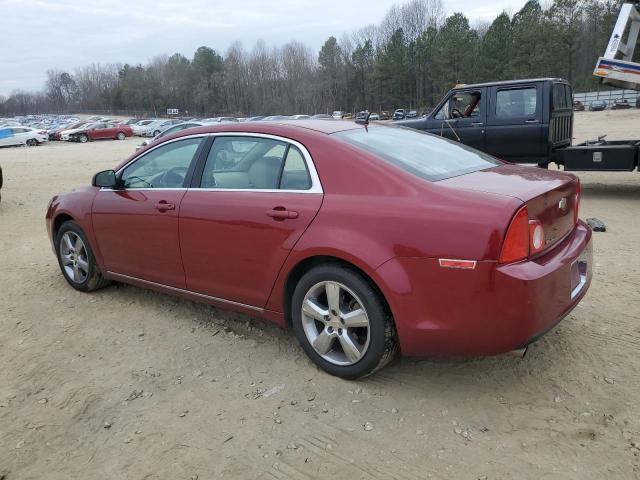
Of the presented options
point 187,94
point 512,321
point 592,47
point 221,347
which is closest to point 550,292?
point 512,321

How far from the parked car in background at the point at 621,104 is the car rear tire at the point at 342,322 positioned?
52.1 meters

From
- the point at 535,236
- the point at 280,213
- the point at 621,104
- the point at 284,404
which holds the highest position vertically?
the point at 280,213

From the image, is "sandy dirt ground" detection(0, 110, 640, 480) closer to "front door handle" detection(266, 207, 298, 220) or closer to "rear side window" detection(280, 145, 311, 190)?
"front door handle" detection(266, 207, 298, 220)

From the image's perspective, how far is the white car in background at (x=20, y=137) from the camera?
35.1 meters

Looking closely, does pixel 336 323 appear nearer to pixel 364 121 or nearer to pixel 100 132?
pixel 364 121

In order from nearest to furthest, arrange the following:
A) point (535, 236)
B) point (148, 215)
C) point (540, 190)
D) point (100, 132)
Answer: point (535, 236) → point (540, 190) → point (148, 215) → point (100, 132)

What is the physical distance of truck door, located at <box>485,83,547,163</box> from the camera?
9.11 m

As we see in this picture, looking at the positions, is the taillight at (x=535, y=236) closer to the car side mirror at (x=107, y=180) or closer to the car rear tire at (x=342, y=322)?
the car rear tire at (x=342, y=322)

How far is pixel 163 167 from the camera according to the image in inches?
166

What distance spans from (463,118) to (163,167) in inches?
271

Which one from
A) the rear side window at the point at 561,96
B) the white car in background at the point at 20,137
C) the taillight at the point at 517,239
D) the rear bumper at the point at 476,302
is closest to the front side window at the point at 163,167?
the rear bumper at the point at 476,302

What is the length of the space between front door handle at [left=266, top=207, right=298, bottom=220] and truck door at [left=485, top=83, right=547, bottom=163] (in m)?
7.11

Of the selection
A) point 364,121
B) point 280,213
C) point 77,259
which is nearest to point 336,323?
point 280,213

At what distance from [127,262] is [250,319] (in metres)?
1.13
